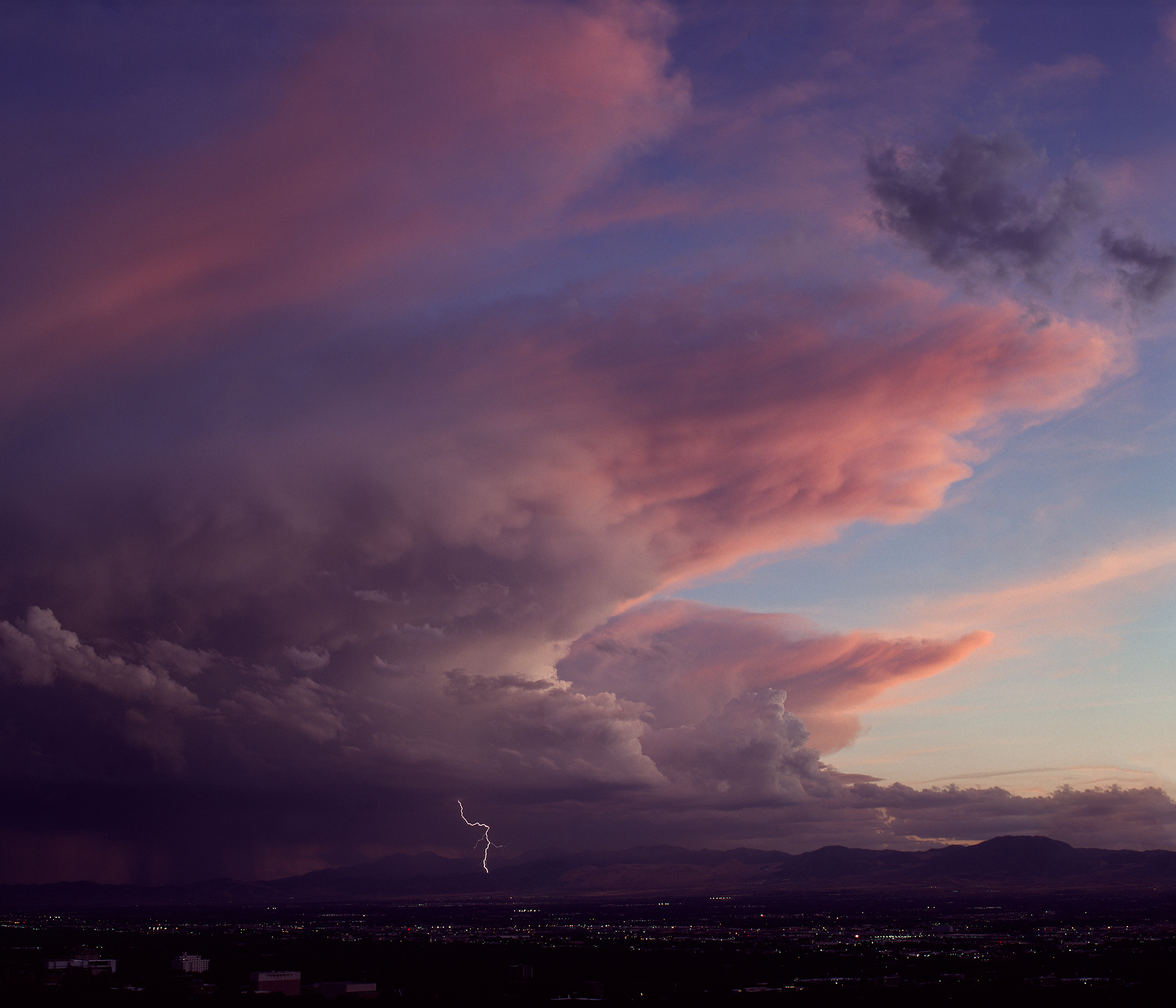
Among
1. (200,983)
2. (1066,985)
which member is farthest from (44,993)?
(1066,985)

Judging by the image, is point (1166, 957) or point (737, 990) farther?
point (1166, 957)

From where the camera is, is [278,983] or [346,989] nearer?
[346,989]

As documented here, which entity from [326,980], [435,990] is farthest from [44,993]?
[435,990]

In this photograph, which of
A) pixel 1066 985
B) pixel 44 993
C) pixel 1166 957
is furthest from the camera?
pixel 1166 957

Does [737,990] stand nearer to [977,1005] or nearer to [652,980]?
[652,980]

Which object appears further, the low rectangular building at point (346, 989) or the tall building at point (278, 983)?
the tall building at point (278, 983)

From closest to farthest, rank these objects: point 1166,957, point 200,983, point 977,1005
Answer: point 977,1005
point 200,983
point 1166,957

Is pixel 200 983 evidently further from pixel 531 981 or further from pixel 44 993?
pixel 531 981

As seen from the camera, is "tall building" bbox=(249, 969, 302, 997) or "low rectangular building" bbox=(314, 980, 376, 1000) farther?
"tall building" bbox=(249, 969, 302, 997)
